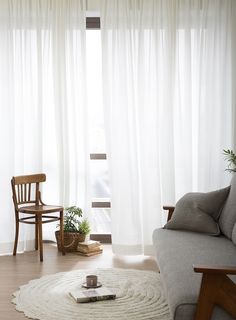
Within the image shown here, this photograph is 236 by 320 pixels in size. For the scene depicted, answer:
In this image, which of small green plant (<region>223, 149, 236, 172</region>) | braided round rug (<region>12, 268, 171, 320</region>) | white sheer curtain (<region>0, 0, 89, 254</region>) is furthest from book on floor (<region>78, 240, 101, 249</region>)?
small green plant (<region>223, 149, 236, 172</region>)

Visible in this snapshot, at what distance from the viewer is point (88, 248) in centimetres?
466

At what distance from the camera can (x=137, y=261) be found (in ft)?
14.9

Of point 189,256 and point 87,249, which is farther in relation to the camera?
point 87,249

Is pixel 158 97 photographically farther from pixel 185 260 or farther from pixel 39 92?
pixel 185 260

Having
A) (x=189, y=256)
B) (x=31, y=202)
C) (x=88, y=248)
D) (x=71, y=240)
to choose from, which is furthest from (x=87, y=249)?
(x=189, y=256)

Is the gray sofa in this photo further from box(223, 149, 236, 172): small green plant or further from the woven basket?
the woven basket

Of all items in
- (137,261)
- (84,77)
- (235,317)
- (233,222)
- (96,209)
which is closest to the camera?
(235,317)

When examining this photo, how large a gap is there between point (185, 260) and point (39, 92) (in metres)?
2.65

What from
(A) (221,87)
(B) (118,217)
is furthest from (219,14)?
(B) (118,217)

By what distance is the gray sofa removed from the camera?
2.23m

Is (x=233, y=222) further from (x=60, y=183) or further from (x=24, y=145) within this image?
(x=24, y=145)

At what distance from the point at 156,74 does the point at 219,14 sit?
86 centimetres

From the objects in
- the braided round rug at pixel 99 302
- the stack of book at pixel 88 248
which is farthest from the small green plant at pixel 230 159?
the stack of book at pixel 88 248

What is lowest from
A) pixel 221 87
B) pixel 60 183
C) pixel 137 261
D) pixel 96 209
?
pixel 137 261
